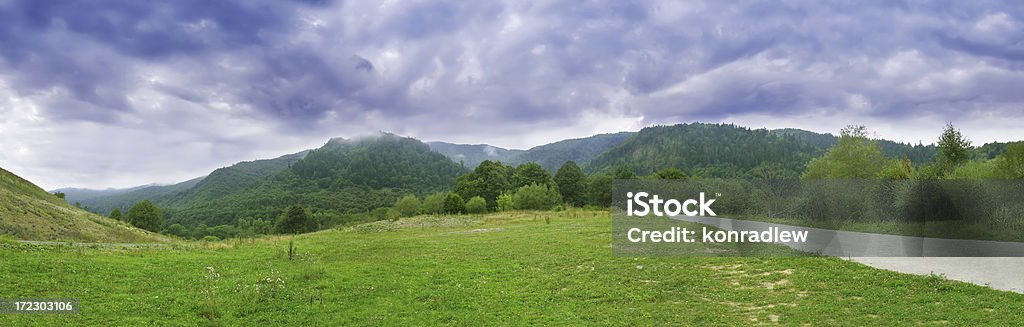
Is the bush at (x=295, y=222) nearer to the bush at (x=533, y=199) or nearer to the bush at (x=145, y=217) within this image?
the bush at (x=145, y=217)

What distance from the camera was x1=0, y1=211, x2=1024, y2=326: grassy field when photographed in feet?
42.5

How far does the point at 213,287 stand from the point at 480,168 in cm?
10102

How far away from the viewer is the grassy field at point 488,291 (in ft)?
42.5

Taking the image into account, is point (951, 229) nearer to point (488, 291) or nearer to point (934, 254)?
point (934, 254)

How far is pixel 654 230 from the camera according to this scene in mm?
33875

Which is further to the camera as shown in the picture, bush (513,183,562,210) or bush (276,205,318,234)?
bush (276,205,318,234)

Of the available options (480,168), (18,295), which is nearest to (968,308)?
(18,295)

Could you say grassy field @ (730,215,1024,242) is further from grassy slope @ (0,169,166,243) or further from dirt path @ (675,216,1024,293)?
grassy slope @ (0,169,166,243)

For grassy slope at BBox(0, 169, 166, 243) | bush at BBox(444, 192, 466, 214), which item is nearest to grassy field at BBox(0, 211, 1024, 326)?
grassy slope at BBox(0, 169, 166, 243)

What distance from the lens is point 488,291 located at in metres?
17.0

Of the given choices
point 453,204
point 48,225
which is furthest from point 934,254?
point 453,204

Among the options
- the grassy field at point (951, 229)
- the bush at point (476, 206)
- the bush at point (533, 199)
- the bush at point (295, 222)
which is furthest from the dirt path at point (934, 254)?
the bush at point (295, 222)

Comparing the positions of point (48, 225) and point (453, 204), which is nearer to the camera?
point (48, 225)

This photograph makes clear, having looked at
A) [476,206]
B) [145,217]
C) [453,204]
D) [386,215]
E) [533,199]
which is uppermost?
[533,199]
